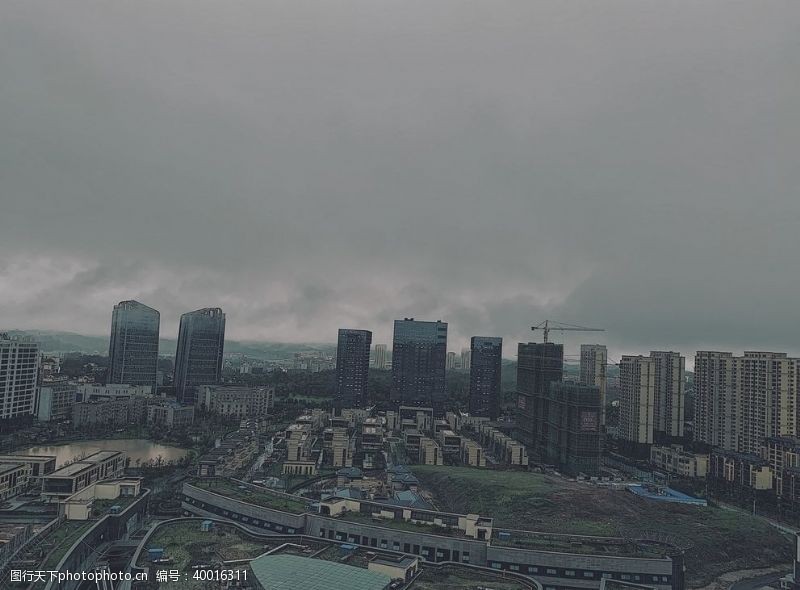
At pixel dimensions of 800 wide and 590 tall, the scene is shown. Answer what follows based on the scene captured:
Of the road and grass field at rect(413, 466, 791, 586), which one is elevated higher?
grass field at rect(413, 466, 791, 586)

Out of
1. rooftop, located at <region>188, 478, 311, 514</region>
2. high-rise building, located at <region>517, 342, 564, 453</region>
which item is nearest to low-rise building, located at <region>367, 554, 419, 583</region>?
rooftop, located at <region>188, 478, 311, 514</region>

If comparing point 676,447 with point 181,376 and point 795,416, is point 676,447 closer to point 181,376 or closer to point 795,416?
point 795,416

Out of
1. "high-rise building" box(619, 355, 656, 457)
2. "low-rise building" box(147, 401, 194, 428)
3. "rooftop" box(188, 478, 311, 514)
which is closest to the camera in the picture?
"rooftop" box(188, 478, 311, 514)

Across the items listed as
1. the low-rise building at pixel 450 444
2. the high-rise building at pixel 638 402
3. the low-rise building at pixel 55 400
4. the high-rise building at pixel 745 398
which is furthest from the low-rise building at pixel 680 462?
the low-rise building at pixel 55 400

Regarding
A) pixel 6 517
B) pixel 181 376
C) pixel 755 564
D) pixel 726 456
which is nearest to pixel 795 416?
pixel 726 456

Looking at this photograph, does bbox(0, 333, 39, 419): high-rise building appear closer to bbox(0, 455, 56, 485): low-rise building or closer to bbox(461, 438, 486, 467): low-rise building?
bbox(0, 455, 56, 485): low-rise building

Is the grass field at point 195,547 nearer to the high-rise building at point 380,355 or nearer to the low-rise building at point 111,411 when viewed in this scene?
the low-rise building at point 111,411
